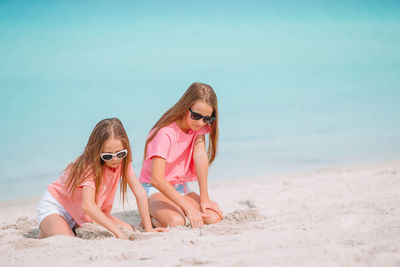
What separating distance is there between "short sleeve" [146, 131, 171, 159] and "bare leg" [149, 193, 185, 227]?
0.48m

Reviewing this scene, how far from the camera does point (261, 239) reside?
9.93 ft

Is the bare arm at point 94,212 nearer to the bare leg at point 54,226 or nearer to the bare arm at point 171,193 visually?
the bare leg at point 54,226

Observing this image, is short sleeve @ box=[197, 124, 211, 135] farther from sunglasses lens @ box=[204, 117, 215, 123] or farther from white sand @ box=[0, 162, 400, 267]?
white sand @ box=[0, 162, 400, 267]

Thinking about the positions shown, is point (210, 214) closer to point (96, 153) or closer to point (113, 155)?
point (113, 155)

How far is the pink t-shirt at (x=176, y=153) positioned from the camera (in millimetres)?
4078

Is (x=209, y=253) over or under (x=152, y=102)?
under

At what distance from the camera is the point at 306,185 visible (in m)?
5.71

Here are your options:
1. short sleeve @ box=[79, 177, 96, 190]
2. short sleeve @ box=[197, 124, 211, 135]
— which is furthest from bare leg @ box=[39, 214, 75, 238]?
short sleeve @ box=[197, 124, 211, 135]

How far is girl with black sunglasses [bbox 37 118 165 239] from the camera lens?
11.7ft

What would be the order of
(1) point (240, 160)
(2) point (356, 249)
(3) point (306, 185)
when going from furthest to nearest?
(1) point (240, 160) < (3) point (306, 185) < (2) point (356, 249)

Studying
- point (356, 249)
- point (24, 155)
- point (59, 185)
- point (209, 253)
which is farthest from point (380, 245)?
point (24, 155)

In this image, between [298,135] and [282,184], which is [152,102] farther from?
[282,184]

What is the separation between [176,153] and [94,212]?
1087 mm

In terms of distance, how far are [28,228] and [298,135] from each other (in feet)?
22.6
